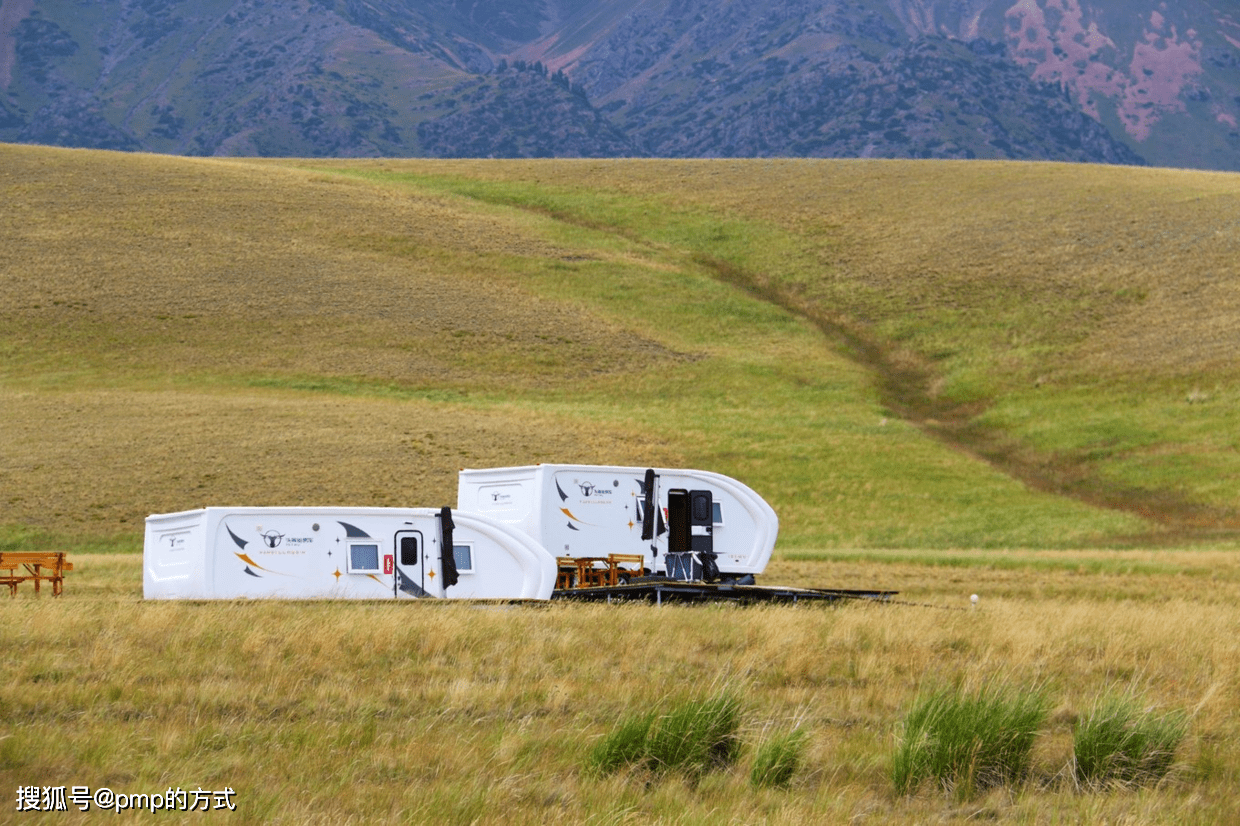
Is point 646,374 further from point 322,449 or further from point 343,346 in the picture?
point 322,449

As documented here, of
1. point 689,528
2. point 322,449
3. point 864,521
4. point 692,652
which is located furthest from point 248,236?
point 692,652

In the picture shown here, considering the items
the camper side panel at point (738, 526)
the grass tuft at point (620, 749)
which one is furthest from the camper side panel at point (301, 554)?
the grass tuft at point (620, 749)

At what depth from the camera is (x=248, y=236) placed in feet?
247

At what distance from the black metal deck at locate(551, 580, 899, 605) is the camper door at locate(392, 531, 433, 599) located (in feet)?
7.27

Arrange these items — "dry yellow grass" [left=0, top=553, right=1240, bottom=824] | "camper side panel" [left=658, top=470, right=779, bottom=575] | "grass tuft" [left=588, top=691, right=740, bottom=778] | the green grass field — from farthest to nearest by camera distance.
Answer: "camper side panel" [left=658, top=470, right=779, bottom=575]
the green grass field
"grass tuft" [left=588, top=691, right=740, bottom=778]
"dry yellow grass" [left=0, top=553, right=1240, bottom=824]

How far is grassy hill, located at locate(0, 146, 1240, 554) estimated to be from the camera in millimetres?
41969

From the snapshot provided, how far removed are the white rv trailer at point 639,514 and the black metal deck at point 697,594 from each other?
176 centimetres

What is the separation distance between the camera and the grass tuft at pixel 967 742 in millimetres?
9484

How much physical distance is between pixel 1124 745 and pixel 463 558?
11.8 meters

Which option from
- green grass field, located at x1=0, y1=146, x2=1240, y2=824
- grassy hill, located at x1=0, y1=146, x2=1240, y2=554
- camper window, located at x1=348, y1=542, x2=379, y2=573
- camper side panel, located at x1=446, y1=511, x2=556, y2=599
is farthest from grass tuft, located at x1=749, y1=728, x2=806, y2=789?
grassy hill, located at x1=0, y1=146, x2=1240, y2=554

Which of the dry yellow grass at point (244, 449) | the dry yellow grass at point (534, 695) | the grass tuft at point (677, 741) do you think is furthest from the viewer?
the dry yellow grass at point (244, 449)

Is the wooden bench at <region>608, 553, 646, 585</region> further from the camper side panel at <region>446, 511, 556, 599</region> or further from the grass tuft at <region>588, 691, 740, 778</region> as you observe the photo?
the grass tuft at <region>588, 691, 740, 778</region>

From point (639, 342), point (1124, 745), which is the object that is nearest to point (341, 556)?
point (1124, 745)

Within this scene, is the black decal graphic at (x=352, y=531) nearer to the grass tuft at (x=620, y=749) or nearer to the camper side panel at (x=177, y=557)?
the camper side panel at (x=177, y=557)
